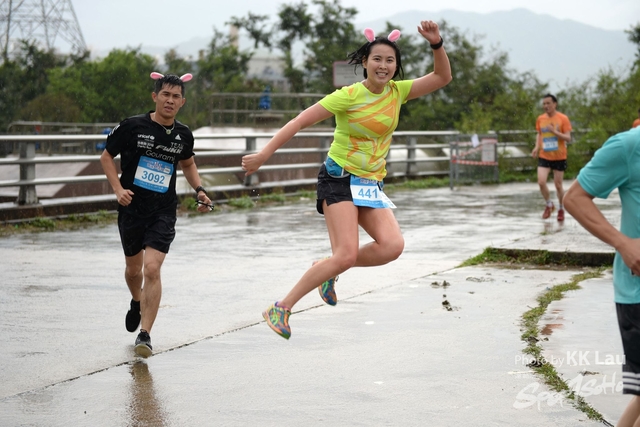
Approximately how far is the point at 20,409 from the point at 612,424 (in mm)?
2953

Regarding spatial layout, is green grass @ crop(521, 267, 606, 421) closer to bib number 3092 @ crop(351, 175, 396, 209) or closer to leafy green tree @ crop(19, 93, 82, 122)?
bib number 3092 @ crop(351, 175, 396, 209)

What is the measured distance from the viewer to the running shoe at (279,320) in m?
5.95

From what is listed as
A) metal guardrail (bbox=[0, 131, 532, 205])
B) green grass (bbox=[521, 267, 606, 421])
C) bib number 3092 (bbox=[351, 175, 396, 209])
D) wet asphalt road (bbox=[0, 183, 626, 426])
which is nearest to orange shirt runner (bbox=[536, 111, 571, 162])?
wet asphalt road (bbox=[0, 183, 626, 426])

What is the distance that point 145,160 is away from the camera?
677 cm

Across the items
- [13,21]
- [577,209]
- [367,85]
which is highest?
[13,21]

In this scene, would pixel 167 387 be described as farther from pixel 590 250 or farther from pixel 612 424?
pixel 590 250

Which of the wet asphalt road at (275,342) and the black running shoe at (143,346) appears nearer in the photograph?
the wet asphalt road at (275,342)

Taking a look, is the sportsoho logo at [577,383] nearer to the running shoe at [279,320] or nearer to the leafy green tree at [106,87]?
the running shoe at [279,320]

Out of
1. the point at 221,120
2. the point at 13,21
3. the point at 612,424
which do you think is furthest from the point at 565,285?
the point at 13,21

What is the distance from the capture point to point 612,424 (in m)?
4.81

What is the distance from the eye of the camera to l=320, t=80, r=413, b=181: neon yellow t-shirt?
6164mm

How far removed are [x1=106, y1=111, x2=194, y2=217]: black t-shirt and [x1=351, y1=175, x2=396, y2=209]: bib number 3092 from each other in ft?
4.43

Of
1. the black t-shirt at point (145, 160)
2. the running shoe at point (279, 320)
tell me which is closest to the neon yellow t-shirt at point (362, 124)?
the running shoe at point (279, 320)

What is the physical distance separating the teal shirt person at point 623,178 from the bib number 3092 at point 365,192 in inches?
101
